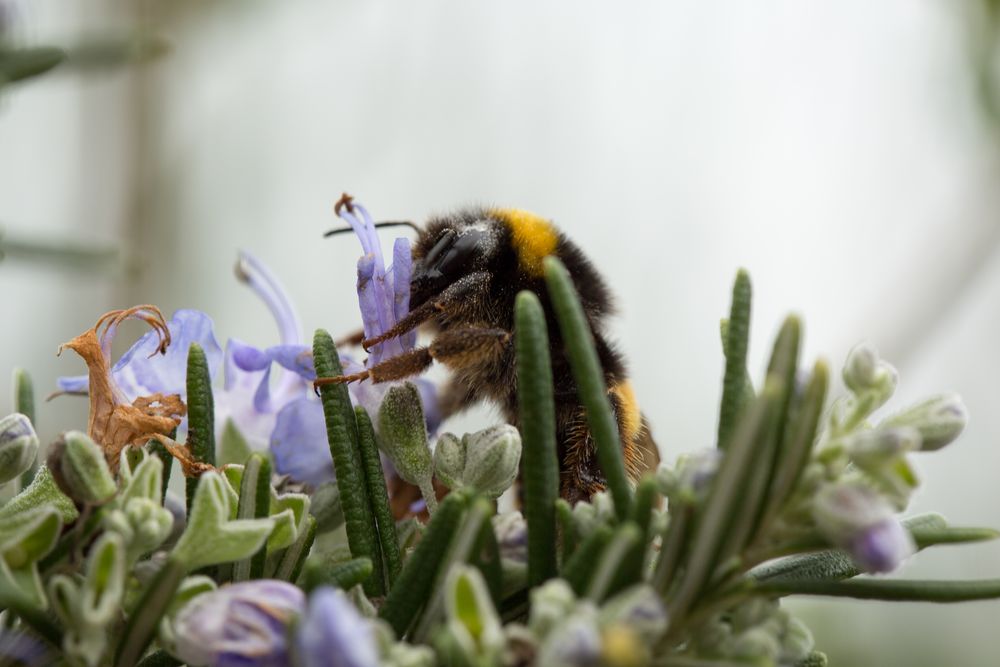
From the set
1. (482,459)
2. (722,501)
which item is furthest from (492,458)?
→ (722,501)

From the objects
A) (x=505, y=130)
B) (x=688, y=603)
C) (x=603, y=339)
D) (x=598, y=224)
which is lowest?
(x=688, y=603)

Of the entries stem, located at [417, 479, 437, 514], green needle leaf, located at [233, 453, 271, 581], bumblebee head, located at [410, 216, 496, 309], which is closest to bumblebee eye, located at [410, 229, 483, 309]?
bumblebee head, located at [410, 216, 496, 309]

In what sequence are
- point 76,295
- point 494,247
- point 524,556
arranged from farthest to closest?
point 76,295, point 494,247, point 524,556

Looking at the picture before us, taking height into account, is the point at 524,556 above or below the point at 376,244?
below

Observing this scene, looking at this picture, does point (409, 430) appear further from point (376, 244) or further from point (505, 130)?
point (505, 130)

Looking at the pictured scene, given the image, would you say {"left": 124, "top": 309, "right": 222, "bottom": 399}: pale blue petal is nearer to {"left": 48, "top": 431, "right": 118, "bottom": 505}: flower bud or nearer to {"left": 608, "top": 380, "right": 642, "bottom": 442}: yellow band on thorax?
{"left": 48, "top": 431, "right": 118, "bottom": 505}: flower bud

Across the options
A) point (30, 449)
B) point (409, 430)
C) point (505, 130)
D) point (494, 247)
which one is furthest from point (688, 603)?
point (505, 130)

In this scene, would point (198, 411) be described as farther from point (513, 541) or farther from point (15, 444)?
point (513, 541)
